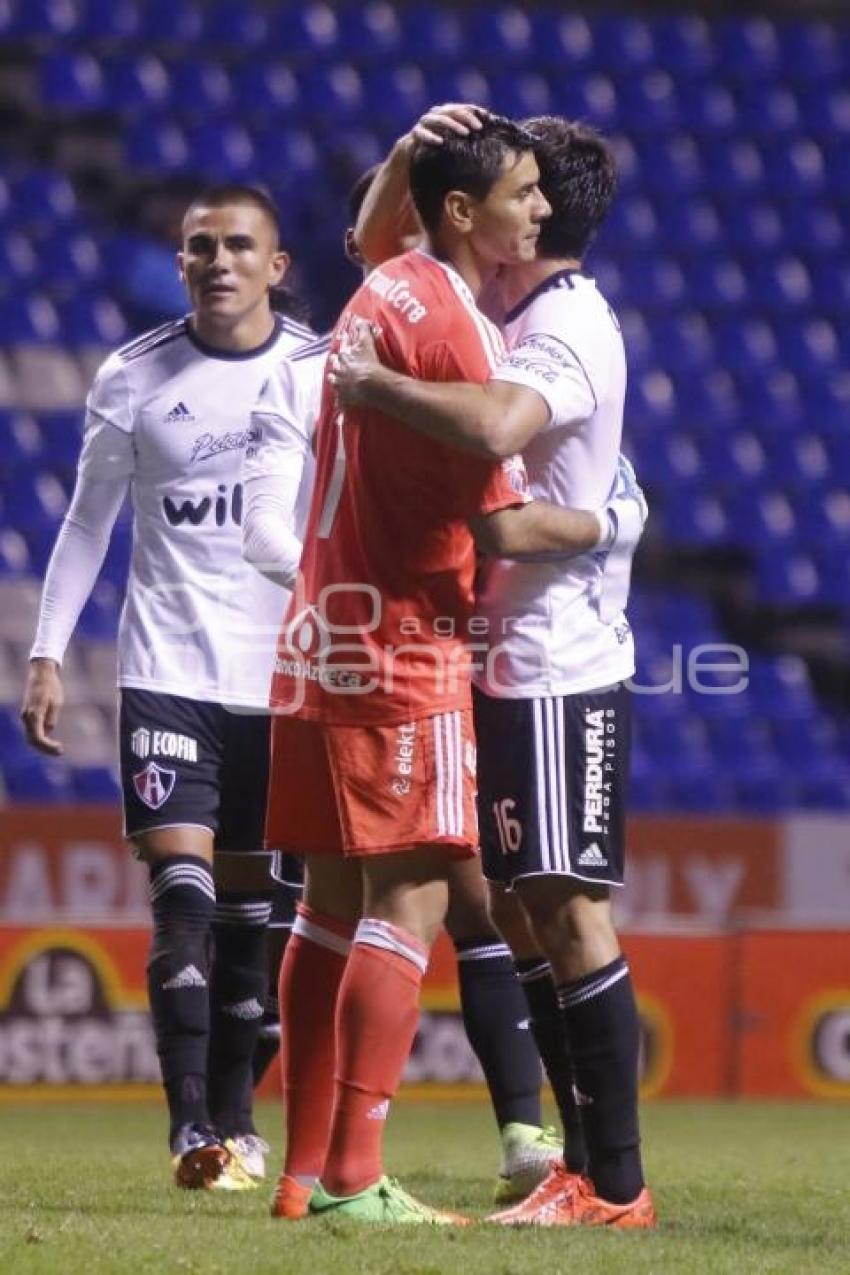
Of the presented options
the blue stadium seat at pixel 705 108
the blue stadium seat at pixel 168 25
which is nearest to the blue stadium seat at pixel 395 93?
the blue stadium seat at pixel 168 25

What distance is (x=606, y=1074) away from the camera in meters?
4.10

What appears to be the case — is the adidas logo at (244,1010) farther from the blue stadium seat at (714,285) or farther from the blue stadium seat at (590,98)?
the blue stadium seat at (590,98)

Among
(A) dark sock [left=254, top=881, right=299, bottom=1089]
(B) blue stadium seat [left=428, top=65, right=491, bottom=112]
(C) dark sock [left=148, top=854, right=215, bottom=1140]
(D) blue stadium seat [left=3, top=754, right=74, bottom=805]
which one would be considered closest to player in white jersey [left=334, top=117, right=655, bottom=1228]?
(C) dark sock [left=148, top=854, right=215, bottom=1140]

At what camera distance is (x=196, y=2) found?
12.8 m

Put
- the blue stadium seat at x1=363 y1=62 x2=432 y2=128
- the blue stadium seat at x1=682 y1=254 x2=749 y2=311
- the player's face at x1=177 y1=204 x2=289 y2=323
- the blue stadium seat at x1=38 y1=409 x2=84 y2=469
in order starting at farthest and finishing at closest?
the blue stadium seat at x1=682 y1=254 x2=749 y2=311 < the blue stadium seat at x1=363 y1=62 x2=432 y2=128 < the blue stadium seat at x1=38 y1=409 x2=84 y2=469 < the player's face at x1=177 y1=204 x2=289 y2=323

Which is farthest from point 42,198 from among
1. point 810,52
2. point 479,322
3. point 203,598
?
point 479,322

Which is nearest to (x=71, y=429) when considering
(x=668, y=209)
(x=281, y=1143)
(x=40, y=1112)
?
(x=668, y=209)

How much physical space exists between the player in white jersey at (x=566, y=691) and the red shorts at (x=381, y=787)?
0.12 metres

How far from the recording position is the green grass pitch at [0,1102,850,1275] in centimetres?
355

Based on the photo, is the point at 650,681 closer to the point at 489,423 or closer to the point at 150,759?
the point at 150,759

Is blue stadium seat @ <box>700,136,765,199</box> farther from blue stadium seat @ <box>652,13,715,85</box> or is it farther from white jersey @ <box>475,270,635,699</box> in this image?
white jersey @ <box>475,270,635,699</box>

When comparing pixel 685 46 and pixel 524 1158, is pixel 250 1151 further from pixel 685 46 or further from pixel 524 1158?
pixel 685 46

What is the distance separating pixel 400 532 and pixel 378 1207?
115cm

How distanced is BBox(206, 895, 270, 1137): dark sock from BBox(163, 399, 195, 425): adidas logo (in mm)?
1112
